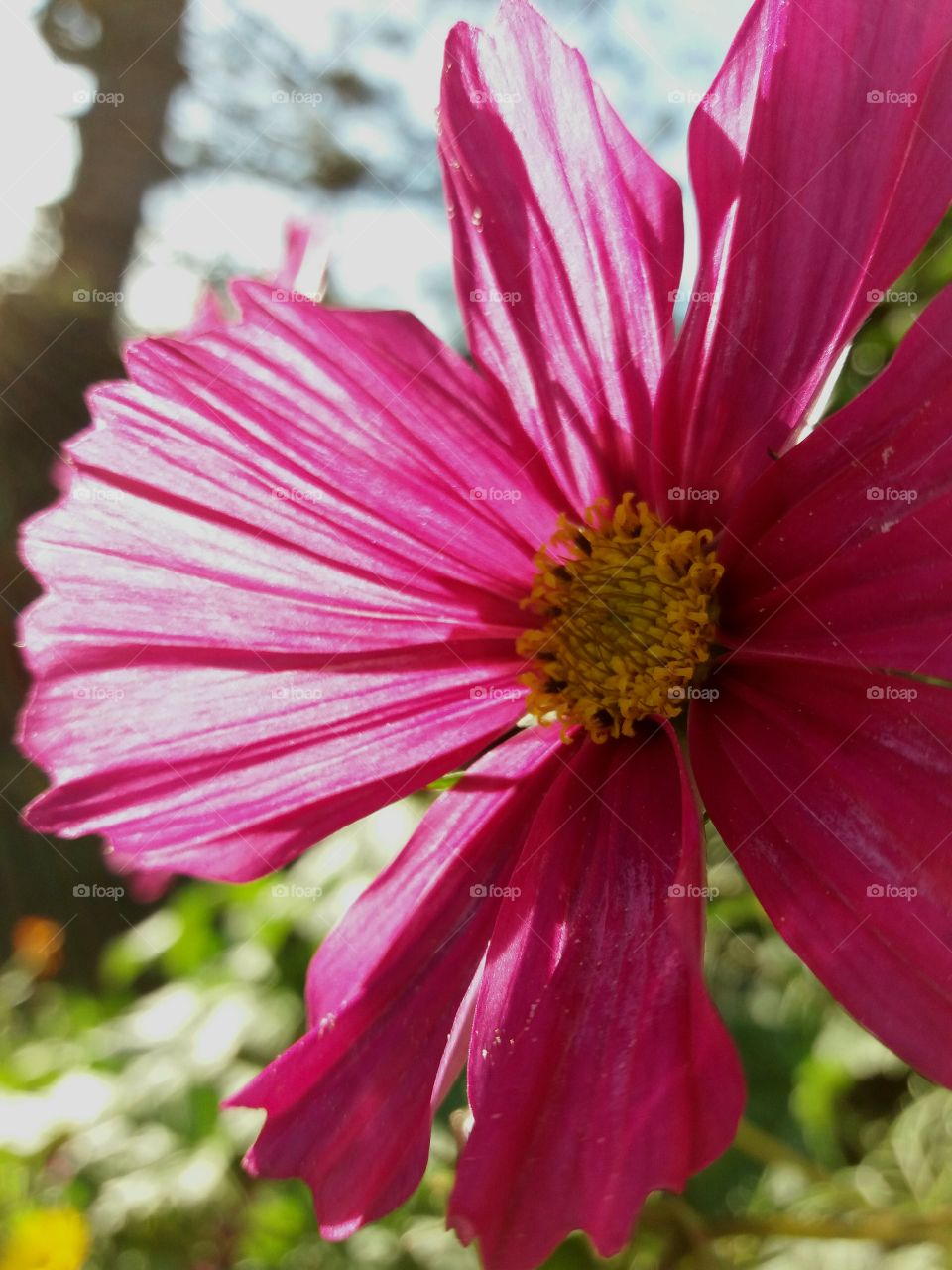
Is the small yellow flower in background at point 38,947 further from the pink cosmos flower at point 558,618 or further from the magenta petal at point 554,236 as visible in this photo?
the magenta petal at point 554,236

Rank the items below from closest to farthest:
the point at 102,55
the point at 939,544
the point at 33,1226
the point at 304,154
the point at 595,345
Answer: the point at 939,544 → the point at 595,345 → the point at 33,1226 → the point at 102,55 → the point at 304,154

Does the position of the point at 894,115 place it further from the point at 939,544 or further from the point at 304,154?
the point at 304,154

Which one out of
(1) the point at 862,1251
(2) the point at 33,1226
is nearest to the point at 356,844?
(1) the point at 862,1251

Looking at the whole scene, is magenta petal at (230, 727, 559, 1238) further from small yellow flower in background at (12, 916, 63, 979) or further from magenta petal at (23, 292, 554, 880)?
small yellow flower in background at (12, 916, 63, 979)

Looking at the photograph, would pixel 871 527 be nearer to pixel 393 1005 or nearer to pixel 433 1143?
pixel 393 1005

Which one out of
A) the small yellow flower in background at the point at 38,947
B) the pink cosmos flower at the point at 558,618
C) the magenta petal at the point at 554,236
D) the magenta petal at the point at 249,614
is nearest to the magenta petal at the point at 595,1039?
the pink cosmos flower at the point at 558,618

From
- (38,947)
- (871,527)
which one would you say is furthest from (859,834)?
(38,947)
